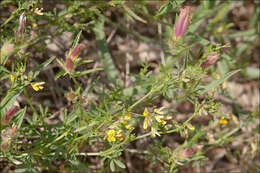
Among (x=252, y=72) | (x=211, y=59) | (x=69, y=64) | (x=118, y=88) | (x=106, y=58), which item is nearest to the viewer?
(x=69, y=64)

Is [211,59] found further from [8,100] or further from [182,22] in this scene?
[8,100]

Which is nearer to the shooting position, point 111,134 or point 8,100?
point 8,100

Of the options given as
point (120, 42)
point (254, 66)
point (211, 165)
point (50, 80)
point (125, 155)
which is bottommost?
point (211, 165)

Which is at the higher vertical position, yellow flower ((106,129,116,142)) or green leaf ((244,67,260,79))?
yellow flower ((106,129,116,142))

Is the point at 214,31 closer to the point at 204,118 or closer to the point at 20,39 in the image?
the point at 204,118

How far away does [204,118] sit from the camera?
13.1ft

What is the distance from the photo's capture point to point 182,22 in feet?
7.39

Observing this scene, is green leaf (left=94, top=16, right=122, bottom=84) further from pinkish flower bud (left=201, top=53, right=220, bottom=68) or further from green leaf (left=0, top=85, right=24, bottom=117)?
green leaf (left=0, top=85, right=24, bottom=117)

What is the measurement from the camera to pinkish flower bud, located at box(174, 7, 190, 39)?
2206 mm

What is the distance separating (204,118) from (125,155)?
1344mm

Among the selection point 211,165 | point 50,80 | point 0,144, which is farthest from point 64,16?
point 211,165

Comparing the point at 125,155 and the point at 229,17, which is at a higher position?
the point at 229,17

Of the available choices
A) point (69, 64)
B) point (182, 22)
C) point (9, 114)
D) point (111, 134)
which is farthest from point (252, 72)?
point (9, 114)

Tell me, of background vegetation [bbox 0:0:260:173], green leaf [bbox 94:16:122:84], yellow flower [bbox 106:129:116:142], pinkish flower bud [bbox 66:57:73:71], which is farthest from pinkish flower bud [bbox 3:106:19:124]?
green leaf [bbox 94:16:122:84]
